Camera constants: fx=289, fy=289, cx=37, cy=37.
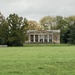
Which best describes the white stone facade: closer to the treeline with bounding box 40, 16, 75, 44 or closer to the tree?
the treeline with bounding box 40, 16, 75, 44

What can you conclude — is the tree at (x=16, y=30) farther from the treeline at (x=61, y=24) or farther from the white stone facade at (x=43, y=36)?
the white stone facade at (x=43, y=36)

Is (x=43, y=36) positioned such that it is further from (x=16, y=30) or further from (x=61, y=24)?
(x=16, y=30)

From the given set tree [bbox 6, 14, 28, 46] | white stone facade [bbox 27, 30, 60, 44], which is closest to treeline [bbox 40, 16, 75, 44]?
white stone facade [bbox 27, 30, 60, 44]

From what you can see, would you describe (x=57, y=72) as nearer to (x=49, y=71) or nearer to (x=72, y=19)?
(x=49, y=71)

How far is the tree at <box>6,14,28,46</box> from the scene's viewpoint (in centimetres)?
8306

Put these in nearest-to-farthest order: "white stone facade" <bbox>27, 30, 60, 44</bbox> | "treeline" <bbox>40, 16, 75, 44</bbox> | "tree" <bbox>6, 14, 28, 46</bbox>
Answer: "tree" <bbox>6, 14, 28, 46</bbox>, "treeline" <bbox>40, 16, 75, 44</bbox>, "white stone facade" <bbox>27, 30, 60, 44</bbox>

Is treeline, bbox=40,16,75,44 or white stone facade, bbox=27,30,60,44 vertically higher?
treeline, bbox=40,16,75,44

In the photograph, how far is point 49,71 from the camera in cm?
1447

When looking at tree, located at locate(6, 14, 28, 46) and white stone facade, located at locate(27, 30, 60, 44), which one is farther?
white stone facade, located at locate(27, 30, 60, 44)

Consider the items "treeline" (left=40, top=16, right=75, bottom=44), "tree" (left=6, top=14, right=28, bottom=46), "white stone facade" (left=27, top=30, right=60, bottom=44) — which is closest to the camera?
"tree" (left=6, top=14, right=28, bottom=46)

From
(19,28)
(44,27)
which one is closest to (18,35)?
(19,28)

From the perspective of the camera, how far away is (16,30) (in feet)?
279

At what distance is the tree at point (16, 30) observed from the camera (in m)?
83.1

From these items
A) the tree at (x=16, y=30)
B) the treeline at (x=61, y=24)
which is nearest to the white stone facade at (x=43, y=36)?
the treeline at (x=61, y=24)
